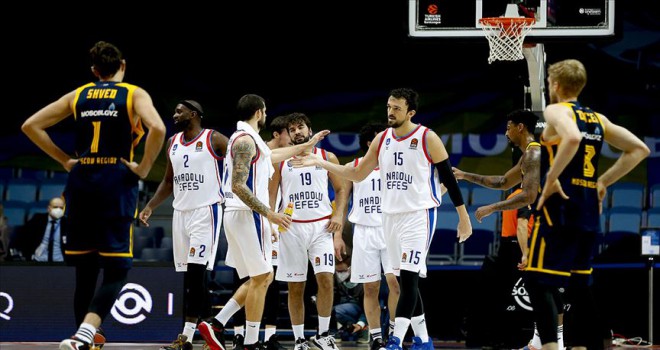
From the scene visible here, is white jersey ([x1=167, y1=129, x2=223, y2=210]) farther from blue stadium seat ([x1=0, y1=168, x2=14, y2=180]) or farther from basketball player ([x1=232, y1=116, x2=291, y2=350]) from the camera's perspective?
blue stadium seat ([x1=0, y1=168, x2=14, y2=180])

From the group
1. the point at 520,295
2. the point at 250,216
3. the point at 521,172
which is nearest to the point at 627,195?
the point at 520,295

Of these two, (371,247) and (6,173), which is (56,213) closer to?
(6,173)

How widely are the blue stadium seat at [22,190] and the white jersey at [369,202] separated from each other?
8.89 metres

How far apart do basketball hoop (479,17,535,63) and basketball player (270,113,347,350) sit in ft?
7.20

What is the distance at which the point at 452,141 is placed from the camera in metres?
18.1

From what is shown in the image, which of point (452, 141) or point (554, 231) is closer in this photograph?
point (554, 231)

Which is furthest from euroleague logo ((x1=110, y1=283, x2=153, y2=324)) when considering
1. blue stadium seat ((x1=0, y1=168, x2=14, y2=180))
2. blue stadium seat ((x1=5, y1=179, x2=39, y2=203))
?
blue stadium seat ((x1=0, y1=168, x2=14, y2=180))

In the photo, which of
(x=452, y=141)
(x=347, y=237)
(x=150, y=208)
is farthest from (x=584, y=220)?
(x=452, y=141)

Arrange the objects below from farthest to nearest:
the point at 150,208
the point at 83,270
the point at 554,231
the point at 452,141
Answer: the point at 452,141
the point at 150,208
the point at 83,270
the point at 554,231

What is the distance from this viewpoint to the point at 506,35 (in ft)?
35.7

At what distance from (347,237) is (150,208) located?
388cm

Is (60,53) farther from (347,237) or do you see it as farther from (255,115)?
(255,115)

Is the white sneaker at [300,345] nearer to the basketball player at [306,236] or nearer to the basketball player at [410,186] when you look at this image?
the basketball player at [306,236]

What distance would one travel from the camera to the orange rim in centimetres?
1084
